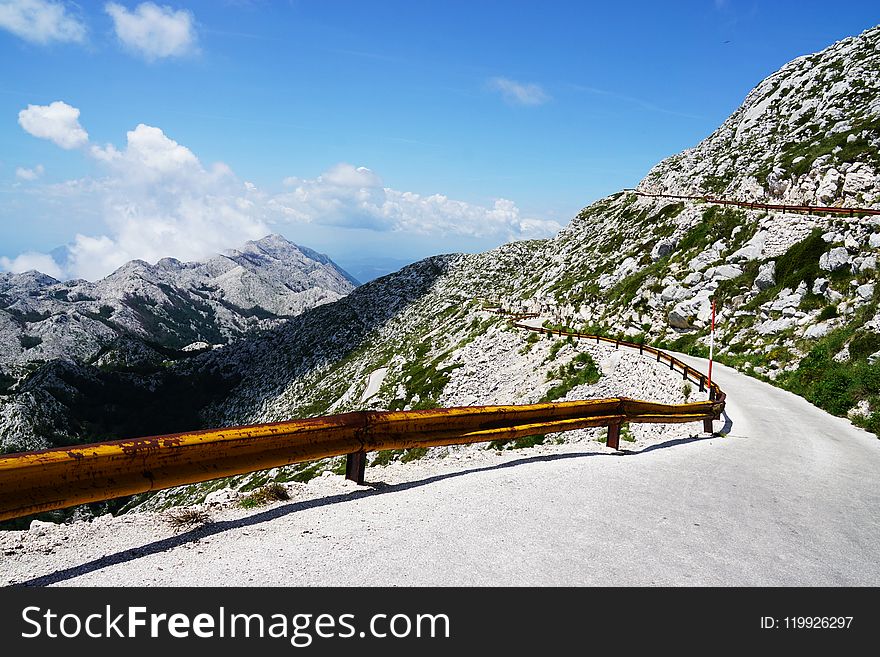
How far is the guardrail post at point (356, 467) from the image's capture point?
300 inches

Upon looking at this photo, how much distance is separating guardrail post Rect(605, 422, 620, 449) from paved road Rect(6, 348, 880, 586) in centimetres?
110

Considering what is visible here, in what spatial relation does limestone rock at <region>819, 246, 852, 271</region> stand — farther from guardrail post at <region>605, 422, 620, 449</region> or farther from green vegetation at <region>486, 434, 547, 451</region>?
guardrail post at <region>605, 422, 620, 449</region>

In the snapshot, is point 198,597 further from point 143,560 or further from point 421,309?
point 421,309

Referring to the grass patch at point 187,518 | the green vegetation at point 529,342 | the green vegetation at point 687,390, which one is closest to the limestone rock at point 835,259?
the green vegetation at point 687,390

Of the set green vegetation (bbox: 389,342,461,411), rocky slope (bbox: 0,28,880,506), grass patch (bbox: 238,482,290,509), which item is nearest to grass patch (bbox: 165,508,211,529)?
grass patch (bbox: 238,482,290,509)

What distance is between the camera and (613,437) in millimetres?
11695

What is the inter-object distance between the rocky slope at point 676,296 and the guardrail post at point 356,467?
488 inches

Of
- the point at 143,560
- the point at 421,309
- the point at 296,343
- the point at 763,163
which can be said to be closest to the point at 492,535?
the point at 143,560

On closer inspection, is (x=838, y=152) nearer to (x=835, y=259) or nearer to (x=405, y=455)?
(x=835, y=259)

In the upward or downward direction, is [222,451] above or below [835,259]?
below

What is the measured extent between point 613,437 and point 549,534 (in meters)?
6.09

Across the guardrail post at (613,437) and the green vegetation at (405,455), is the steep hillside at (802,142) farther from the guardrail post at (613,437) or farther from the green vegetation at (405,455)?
the guardrail post at (613,437)

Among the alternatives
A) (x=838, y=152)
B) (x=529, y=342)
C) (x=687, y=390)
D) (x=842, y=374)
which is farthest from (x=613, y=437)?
(x=838, y=152)

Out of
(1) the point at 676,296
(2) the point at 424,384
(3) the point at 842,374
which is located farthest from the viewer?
(2) the point at 424,384
